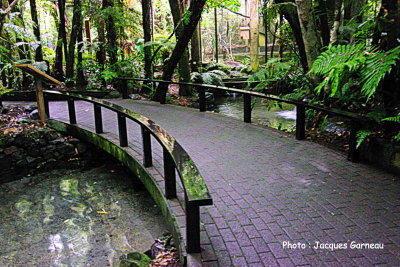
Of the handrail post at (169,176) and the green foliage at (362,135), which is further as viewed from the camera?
the green foliage at (362,135)

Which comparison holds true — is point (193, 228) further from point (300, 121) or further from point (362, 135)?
point (300, 121)

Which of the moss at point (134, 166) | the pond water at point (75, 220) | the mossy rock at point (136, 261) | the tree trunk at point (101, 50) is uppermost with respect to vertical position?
the tree trunk at point (101, 50)

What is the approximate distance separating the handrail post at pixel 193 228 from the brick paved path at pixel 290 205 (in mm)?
123

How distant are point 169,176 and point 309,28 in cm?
460

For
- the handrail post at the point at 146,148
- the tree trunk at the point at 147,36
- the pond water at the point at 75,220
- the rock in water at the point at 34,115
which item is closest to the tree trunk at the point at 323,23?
the handrail post at the point at 146,148

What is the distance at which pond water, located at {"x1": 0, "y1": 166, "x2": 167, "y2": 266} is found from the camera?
4.98 m

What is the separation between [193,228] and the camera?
3121mm

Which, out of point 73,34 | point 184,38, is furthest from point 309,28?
point 73,34

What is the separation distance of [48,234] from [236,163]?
10.3ft

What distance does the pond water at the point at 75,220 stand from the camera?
4.98 metres

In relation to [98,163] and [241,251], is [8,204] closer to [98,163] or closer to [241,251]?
[98,163]

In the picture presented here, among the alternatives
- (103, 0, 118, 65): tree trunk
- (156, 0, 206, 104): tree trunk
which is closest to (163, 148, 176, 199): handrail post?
(156, 0, 206, 104): tree trunk

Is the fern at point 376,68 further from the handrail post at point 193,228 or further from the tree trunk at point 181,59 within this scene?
the tree trunk at point 181,59

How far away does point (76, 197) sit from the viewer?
22.9 ft
